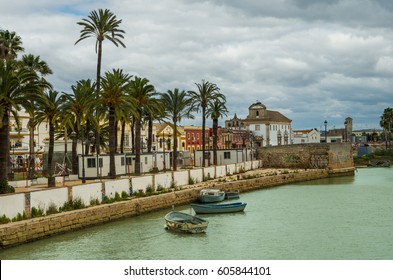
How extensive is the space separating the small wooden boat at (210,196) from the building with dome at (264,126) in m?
80.1

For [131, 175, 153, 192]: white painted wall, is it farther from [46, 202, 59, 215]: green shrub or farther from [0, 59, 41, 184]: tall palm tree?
[0, 59, 41, 184]: tall palm tree

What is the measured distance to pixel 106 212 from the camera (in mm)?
39500

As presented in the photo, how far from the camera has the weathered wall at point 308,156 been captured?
87500mm

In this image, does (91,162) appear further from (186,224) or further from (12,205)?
(12,205)

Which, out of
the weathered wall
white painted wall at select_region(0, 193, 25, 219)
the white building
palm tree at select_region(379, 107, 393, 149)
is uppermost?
palm tree at select_region(379, 107, 393, 149)

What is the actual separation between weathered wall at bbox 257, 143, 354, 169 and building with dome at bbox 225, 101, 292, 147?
129ft

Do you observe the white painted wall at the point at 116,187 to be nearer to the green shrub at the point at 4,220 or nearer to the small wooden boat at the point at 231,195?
the green shrub at the point at 4,220

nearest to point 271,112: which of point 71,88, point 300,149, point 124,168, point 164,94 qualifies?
point 300,149

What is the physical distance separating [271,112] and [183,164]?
57.3 m

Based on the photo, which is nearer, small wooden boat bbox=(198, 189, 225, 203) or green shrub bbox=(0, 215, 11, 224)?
green shrub bbox=(0, 215, 11, 224)

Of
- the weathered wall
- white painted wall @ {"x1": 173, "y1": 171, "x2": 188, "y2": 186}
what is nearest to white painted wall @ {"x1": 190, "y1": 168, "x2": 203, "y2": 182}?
white painted wall @ {"x1": 173, "y1": 171, "x2": 188, "y2": 186}

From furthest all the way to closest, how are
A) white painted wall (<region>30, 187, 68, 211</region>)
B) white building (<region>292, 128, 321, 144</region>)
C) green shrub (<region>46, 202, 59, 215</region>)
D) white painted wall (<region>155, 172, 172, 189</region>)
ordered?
white building (<region>292, 128, 321, 144</region>), white painted wall (<region>155, 172, 172, 189</region>), green shrub (<region>46, 202, 59, 215</region>), white painted wall (<region>30, 187, 68, 211</region>)

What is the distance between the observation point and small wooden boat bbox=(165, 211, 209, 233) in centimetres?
3506

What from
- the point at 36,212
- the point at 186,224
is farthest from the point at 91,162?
the point at 186,224
